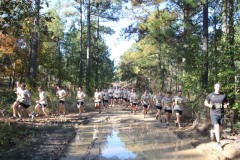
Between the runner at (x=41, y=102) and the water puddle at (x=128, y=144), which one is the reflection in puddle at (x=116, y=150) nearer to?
the water puddle at (x=128, y=144)

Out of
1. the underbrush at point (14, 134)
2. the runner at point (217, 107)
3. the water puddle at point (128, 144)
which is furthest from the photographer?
the underbrush at point (14, 134)

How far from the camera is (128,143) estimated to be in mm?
12297

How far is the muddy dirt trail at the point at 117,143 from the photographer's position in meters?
9.81

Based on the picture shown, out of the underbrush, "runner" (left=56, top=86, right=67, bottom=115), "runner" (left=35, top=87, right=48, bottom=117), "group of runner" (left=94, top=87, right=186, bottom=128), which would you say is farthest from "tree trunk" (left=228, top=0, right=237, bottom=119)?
"runner" (left=56, top=86, right=67, bottom=115)

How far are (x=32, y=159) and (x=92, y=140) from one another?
3752mm

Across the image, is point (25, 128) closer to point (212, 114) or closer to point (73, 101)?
point (212, 114)

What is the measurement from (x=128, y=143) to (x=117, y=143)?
0.39m

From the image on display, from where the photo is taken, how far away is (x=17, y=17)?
6.57m

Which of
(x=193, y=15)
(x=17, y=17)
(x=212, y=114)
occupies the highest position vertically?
(x=193, y=15)

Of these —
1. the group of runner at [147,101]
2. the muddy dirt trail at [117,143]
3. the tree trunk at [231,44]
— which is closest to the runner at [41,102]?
the muddy dirt trail at [117,143]

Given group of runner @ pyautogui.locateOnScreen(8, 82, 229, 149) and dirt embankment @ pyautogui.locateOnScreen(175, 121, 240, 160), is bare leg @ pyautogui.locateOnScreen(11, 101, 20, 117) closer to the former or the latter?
group of runner @ pyautogui.locateOnScreen(8, 82, 229, 149)

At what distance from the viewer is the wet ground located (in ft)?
33.3

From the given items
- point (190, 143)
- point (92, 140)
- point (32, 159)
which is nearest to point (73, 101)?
point (92, 140)

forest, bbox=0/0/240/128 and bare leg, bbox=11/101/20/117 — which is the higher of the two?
forest, bbox=0/0/240/128
